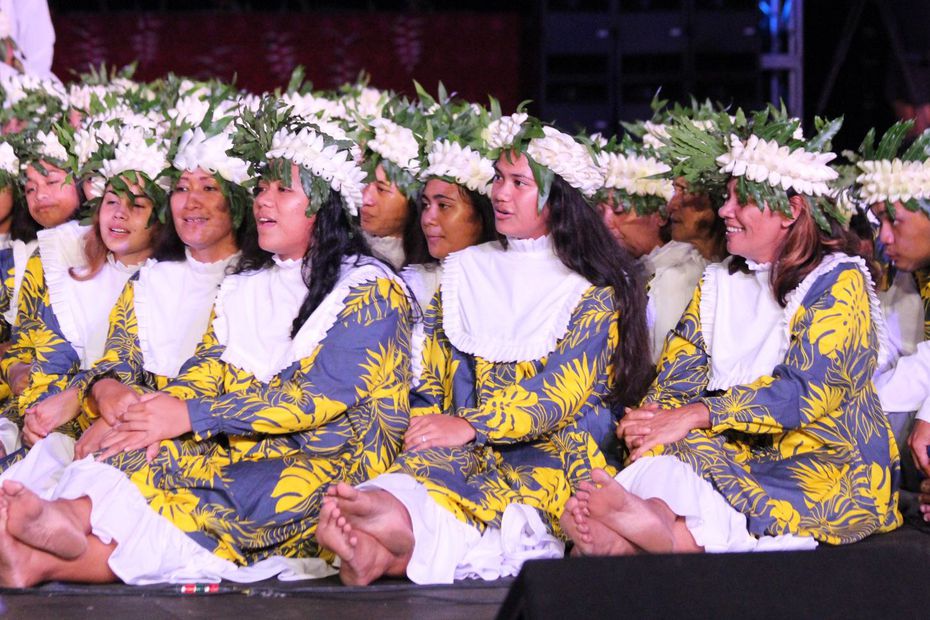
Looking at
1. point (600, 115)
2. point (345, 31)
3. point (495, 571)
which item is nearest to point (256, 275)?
point (495, 571)

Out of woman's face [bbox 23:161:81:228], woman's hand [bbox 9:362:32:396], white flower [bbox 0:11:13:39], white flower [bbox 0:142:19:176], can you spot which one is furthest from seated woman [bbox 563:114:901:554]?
white flower [bbox 0:11:13:39]

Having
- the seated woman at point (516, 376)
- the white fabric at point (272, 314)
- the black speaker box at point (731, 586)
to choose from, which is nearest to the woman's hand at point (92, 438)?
the white fabric at point (272, 314)

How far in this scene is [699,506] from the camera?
3.66 m

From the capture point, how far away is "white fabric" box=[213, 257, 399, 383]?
393 cm

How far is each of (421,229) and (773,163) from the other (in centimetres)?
135

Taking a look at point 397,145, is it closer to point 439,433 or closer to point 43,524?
point 439,433

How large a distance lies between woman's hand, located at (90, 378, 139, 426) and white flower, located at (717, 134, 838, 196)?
6.48 feet

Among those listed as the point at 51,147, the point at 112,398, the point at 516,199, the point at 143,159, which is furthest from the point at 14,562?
the point at 51,147

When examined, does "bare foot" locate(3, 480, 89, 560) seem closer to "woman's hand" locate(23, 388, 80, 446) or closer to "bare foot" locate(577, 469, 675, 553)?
"woman's hand" locate(23, 388, 80, 446)

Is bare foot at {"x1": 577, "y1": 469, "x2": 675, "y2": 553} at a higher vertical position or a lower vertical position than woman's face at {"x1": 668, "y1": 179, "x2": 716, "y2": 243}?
lower

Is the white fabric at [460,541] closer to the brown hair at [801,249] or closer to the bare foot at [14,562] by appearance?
the bare foot at [14,562]

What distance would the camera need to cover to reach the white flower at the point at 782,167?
4.02m

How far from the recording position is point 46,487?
12.9 feet

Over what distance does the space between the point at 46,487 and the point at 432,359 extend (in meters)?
1.25
